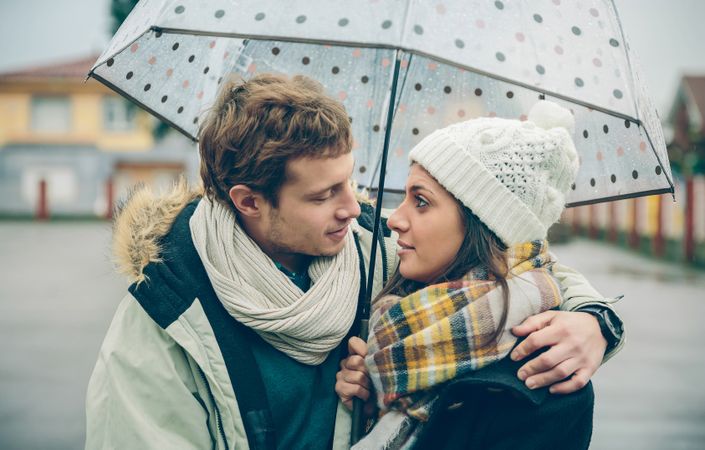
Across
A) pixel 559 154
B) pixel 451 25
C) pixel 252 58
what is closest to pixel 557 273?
pixel 559 154

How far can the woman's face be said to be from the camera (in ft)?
7.29

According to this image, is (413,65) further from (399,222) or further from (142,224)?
(142,224)

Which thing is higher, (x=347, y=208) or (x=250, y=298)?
(x=347, y=208)

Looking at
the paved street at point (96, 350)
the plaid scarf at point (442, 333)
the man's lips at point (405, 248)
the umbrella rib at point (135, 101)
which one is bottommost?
the paved street at point (96, 350)

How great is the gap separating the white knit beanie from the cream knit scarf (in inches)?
18.0

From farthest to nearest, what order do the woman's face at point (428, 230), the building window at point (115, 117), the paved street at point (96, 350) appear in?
the building window at point (115, 117)
the paved street at point (96, 350)
the woman's face at point (428, 230)

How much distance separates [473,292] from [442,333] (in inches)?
5.4

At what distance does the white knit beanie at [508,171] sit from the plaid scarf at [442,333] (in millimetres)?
140

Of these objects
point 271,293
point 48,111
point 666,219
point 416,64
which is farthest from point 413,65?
point 48,111

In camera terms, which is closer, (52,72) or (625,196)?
(625,196)

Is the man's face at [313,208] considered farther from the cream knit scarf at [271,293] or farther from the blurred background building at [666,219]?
the blurred background building at [666,219]

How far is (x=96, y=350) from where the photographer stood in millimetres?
7348

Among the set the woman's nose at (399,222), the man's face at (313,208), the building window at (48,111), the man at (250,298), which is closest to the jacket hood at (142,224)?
the man at (250,298)

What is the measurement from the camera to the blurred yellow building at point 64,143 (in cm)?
3931
